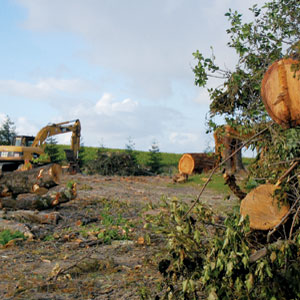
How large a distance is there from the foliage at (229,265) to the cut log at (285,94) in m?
1.03

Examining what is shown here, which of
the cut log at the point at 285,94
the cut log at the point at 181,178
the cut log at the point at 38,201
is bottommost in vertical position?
the cut log at the point at 38,201

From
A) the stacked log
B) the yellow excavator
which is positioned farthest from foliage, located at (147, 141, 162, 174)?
the stacked log

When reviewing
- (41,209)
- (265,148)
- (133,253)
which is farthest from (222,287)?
(41,209)

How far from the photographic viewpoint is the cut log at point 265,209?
3.91 meters

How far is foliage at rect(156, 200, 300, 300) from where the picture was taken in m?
2.98

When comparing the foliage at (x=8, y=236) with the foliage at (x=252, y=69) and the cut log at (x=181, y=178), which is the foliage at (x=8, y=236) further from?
the cut log at (x=181, y=178)

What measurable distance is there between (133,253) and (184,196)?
6.90 metres

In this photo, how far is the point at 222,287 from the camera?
303cm

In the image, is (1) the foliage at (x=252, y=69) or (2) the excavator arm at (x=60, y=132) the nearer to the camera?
(1) the foliage at (x=252, y=69)

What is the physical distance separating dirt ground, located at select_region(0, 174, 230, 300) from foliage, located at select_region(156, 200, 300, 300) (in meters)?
0.30

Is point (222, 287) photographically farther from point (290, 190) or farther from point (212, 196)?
point (212, 196)

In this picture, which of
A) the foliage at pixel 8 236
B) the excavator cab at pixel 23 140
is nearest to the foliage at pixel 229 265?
the foliage at pixel 8 236

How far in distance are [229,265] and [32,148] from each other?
1638 cm

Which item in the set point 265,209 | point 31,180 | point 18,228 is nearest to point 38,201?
point 31,180
